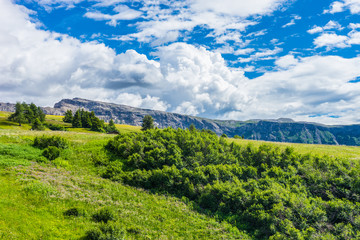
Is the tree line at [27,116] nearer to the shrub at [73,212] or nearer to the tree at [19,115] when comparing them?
the tree at [19,115]

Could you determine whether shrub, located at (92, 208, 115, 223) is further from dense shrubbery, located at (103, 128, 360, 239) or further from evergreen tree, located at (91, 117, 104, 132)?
evergreen tree, located at (91, 117, 104, 132)

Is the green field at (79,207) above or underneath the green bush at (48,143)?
underneath

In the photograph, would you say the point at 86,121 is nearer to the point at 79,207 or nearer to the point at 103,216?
the point at 79,207

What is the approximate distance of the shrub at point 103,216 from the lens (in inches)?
707

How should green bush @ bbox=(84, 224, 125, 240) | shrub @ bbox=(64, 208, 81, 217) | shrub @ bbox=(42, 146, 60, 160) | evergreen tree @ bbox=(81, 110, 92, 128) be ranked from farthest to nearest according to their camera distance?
evergreen tree @ bbox=(81, 110, 92, 128)
shrub @ bbox=(42, 146, 60, 160)
shrub @ bbox=(64, 208, 81, 217)
green bush @ bbox=(84, 224, 125, 240)

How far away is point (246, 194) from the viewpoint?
1065 inches

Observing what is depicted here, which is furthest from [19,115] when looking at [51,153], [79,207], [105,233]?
[105,233]

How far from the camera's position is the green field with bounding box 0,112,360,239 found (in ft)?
50.0

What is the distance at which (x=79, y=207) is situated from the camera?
61.3 feet

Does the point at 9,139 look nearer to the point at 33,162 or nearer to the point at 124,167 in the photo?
the point at 33,162

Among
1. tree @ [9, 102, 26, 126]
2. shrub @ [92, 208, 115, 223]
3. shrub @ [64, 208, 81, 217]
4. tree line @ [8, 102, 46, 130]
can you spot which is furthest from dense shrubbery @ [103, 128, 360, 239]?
tree @ [9, 102, 26, 126]

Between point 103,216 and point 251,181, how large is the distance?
21.6 meters

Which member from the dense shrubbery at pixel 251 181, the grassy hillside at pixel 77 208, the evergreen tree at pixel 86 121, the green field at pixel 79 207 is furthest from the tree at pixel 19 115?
the dense shrubbery at pixel 251 181

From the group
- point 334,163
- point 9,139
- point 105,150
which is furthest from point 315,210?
point 9,139
